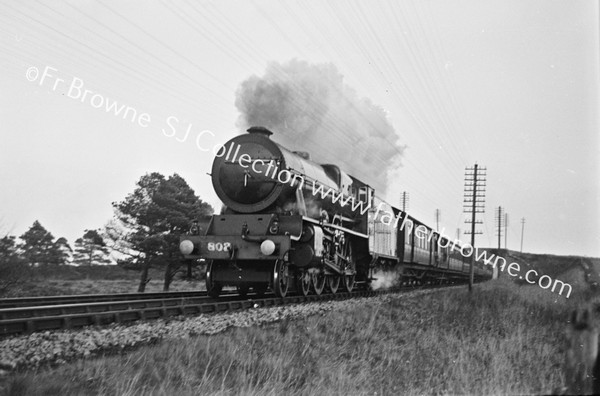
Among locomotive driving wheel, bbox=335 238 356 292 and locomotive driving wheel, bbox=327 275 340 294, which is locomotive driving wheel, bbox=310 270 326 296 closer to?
locomotive driving wheel, bbox=327 275 340 294

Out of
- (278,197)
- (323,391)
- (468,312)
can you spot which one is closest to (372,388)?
(323,391)

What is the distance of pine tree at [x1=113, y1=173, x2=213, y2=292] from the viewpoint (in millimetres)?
23172

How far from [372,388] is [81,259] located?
33520 mm

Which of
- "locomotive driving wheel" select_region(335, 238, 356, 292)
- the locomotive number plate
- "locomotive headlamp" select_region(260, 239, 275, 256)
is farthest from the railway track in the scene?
"locomotive driving wheel" select_region(335, 238, 356, 292)

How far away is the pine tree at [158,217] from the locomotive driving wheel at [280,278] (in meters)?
12.1

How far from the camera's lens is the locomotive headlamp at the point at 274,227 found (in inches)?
448

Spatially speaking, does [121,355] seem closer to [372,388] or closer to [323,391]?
[323,391]

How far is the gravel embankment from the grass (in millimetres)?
351

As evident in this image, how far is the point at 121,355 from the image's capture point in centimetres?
562

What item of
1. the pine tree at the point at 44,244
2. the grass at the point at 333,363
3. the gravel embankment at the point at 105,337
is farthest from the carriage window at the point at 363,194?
the pine tree at the point at 44,244

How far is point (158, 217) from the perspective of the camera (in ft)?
77.0

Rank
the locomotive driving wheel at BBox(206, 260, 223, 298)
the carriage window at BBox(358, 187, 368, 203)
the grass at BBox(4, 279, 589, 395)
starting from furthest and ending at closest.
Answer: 1. the carriage window at BBox(358, 187, 368, 203)
2. the locomotive driving wheel at BBox(206, 260, 223, 298)
3. the grass at BBox(4, 279, 589, 395)

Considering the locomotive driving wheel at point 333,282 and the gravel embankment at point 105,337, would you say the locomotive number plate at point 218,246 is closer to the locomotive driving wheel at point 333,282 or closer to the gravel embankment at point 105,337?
the gravel embankment at point 105,337

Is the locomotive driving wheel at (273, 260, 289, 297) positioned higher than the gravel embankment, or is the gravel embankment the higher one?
the locomotive driving wheel at (273, 260, 289, 297)
